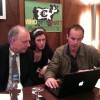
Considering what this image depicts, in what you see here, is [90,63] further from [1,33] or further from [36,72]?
[1,33]

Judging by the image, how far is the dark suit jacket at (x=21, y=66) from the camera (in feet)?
7.38

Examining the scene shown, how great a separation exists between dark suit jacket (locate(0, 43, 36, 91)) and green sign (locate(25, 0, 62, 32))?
3.53 ft

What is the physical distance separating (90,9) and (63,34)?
83 centimetres

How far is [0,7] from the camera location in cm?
303

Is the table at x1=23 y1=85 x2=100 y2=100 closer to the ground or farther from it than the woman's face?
closer to the ground

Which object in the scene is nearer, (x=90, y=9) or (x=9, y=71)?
(x=9, y=71)

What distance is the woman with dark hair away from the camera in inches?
113

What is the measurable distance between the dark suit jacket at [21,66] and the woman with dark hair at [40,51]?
41 cm

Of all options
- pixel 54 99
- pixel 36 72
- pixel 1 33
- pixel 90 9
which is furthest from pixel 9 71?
pixel 90 9

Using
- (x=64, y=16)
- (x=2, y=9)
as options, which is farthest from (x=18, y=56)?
(x=64, y=16)

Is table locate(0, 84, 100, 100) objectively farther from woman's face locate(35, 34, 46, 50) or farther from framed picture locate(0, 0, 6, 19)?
framed picture locate(0, 0, 6, 19)

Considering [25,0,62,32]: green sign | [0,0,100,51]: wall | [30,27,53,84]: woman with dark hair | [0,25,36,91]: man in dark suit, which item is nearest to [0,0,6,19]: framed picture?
[0,0,100,51]: wall

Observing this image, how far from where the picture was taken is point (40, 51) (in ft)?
9.82

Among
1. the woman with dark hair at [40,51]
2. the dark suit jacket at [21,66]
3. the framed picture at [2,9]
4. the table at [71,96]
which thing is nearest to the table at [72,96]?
the table at [71,96]
